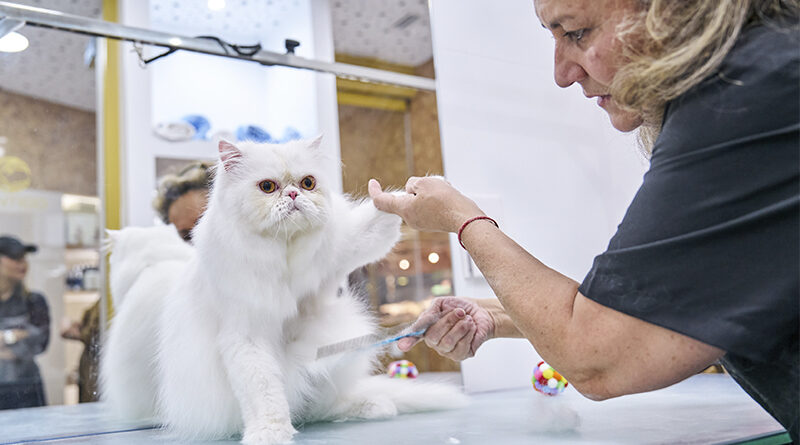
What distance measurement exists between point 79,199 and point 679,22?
156 cm

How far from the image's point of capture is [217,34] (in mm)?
1533

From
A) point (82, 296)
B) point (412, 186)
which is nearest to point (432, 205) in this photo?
point (412, 186)

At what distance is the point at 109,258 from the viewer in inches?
58.8

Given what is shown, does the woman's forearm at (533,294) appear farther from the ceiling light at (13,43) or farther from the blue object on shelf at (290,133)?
the ceiling light at (13,43)

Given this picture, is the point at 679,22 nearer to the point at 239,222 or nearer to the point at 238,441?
the point at 239,222

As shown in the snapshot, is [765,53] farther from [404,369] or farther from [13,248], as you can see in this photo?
[13,248]

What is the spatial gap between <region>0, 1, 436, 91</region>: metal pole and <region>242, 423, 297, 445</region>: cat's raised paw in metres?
0.90

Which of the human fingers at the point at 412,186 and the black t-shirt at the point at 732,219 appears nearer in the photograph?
the black t-shirt at the point at 732,219

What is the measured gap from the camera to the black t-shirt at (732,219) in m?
0.60

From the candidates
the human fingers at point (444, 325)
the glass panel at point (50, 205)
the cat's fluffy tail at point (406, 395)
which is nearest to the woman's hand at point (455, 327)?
the human fingers at point (444, 325)

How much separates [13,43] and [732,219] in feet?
4.79

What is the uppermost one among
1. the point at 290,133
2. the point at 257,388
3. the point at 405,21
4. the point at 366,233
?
the point at 405,21

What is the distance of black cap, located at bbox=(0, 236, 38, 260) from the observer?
1.83 metres

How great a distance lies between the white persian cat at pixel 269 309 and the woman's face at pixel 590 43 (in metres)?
0.41
